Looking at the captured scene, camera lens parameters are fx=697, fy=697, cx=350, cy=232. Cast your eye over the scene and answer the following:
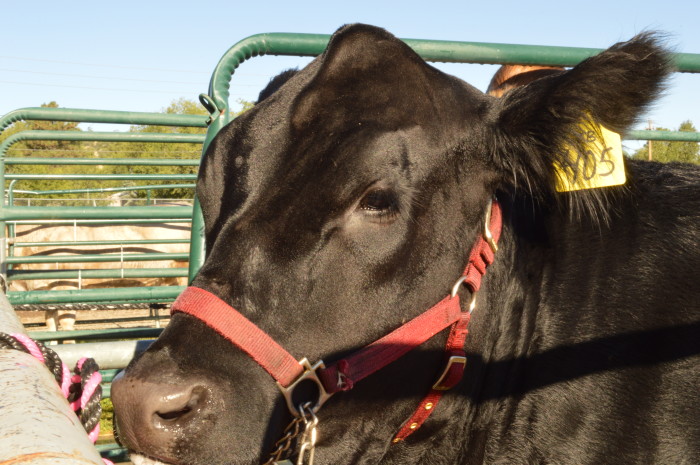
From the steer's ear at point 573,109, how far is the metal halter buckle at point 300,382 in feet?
2.53

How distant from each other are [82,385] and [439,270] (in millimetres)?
894

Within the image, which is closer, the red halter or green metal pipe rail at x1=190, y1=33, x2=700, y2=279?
the red halter

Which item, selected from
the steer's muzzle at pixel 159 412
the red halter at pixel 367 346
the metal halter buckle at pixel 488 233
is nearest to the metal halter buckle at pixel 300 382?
the red halter at pixel 367 346

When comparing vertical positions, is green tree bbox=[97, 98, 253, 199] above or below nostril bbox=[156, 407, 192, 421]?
below

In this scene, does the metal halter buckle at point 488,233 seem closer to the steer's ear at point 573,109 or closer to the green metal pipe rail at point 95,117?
the steer's ear at point 573,109

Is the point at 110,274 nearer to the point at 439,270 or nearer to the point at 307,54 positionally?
the point at 307,54

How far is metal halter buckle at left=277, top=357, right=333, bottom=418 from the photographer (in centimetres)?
158

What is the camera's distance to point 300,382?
1608 mm

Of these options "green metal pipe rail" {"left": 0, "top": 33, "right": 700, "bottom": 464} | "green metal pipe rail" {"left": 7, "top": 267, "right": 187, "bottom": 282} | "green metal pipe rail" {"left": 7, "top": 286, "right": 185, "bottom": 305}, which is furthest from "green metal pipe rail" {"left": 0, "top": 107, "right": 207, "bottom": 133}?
"green metal pipe rail" {"left": 0, "top": 33, "right": 700, "bottom": 464}

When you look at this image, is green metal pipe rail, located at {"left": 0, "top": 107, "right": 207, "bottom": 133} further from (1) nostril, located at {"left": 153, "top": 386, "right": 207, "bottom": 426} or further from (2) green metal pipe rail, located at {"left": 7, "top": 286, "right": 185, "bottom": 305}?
(1) nostril, located at {"left": 153, "top": 386, "right": 207, "bottom": 426}

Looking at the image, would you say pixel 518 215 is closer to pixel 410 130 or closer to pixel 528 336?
pixel 528 336

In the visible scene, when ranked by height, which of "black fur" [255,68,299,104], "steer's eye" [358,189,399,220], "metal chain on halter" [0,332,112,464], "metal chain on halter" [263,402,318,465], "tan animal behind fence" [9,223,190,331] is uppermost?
"black fur" [255,68,299,104]

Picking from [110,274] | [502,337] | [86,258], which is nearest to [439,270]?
[502,337]

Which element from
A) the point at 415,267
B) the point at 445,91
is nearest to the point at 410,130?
the point at 445,91
